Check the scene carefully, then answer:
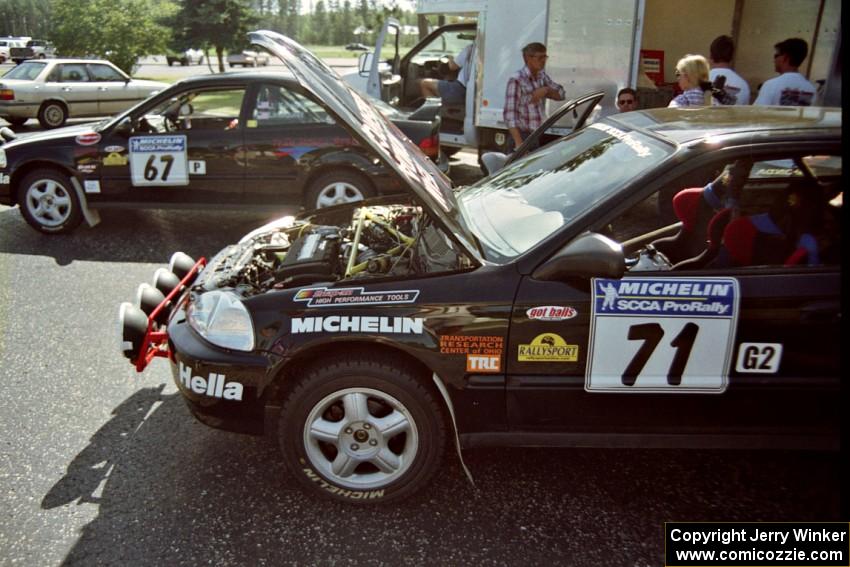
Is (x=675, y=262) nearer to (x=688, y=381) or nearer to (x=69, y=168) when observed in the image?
(x=688, y=381)

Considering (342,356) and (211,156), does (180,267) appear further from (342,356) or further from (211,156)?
(211,156)

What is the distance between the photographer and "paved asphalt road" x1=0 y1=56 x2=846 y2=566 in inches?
Result: 105

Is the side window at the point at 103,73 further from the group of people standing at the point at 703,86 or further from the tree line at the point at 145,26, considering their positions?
the group of people standing at the point at 703,86

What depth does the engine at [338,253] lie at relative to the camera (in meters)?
3.02

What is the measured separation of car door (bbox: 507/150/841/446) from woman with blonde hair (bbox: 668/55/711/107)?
3383mm

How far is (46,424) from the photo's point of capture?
355cm

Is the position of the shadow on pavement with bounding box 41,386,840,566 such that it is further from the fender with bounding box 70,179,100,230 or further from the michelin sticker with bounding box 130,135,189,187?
the fender with bounding box 70,179,100,230

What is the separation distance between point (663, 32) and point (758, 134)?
306 inches

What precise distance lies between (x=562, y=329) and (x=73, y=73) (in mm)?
15532

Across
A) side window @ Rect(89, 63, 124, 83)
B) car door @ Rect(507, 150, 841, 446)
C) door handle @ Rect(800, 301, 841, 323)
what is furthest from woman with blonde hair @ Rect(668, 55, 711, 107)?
side window @ Rect(89, 63, 124, 83)

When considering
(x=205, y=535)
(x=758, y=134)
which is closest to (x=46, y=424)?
(x=205, y=535)

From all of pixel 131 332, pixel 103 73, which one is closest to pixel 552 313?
pixel 131 332

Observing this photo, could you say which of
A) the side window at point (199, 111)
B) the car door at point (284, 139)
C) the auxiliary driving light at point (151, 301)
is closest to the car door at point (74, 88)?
the side window at point (199, 111)

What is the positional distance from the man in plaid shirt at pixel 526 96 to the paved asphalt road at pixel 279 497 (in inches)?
175
